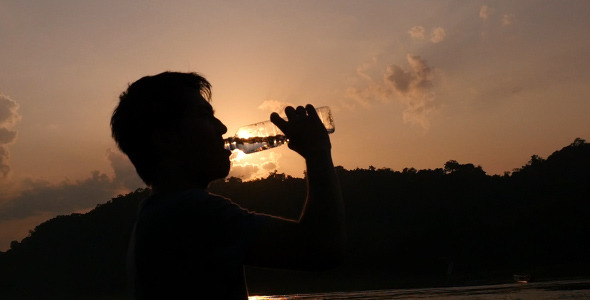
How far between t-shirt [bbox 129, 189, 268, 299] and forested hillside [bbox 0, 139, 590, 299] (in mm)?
76505

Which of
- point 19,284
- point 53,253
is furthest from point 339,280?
point 19,284

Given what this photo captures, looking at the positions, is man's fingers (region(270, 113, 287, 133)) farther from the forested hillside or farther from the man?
the forested hillside

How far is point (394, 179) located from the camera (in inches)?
4850

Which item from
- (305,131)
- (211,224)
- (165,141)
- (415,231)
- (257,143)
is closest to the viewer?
(211,224)

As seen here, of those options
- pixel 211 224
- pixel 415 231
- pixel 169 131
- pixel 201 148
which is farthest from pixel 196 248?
pixel 415 231

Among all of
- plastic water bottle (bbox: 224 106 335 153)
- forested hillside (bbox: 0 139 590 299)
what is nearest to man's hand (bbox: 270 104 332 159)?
plastic water bottle (bbox: 224 106 335 153)

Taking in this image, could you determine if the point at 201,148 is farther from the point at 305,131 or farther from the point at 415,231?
the point at 415,231

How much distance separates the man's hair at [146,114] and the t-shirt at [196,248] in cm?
42

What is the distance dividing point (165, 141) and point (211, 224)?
0.55 metres

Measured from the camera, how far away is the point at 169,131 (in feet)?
8.66

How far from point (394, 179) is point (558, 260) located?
122 ft

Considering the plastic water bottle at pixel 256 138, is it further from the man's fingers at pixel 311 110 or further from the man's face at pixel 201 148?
the man's fingers at pixel 311 110

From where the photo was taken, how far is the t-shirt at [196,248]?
2.22m

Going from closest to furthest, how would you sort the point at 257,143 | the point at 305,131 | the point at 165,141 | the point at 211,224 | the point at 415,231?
the point at 211,224 → the point at 305,131 → the point at 165,141 → the point at 257,143 → the point at 415,231
